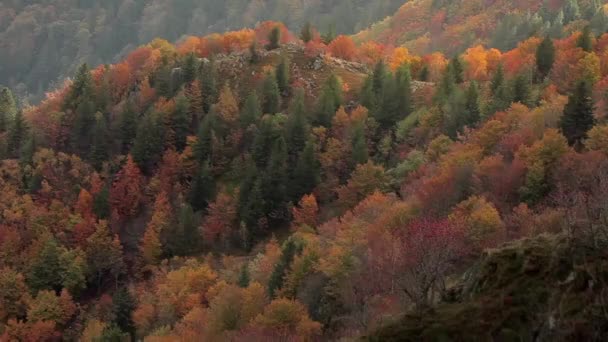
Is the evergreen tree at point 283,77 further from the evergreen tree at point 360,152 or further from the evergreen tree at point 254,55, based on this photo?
the evergreen tree at point 360,152

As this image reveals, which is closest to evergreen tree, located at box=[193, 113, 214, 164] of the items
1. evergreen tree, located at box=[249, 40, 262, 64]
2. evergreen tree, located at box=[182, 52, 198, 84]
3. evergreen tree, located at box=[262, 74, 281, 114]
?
evergreen tree, located at box=[262, 74, 281, 114]

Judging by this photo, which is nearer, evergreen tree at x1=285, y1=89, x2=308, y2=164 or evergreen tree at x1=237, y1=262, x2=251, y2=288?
evergreen tree at x1=237, y1=262, x2=251, y2=288

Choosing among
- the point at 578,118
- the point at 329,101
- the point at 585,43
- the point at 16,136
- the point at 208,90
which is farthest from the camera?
the point at 208,90

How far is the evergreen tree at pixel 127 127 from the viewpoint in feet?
456

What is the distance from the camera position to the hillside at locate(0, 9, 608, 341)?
125 feet

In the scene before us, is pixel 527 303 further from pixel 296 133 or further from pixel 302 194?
pixel 296 133

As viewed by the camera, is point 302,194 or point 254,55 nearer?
point 302,194

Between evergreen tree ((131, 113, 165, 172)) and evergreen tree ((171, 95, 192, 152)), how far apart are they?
3.34 m

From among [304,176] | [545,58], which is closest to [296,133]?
[304,176]

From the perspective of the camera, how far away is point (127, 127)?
140 meters

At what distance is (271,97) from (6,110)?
61696mm

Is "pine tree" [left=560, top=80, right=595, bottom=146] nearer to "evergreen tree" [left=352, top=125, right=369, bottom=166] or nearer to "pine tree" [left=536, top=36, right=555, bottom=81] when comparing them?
"evergreen tree" [left=352, top=125, right=369, bottom=166]

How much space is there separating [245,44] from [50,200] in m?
63.3

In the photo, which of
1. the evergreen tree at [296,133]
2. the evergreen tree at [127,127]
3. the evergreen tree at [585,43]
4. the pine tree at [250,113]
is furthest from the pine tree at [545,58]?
the evergreen tree at [127,127]
